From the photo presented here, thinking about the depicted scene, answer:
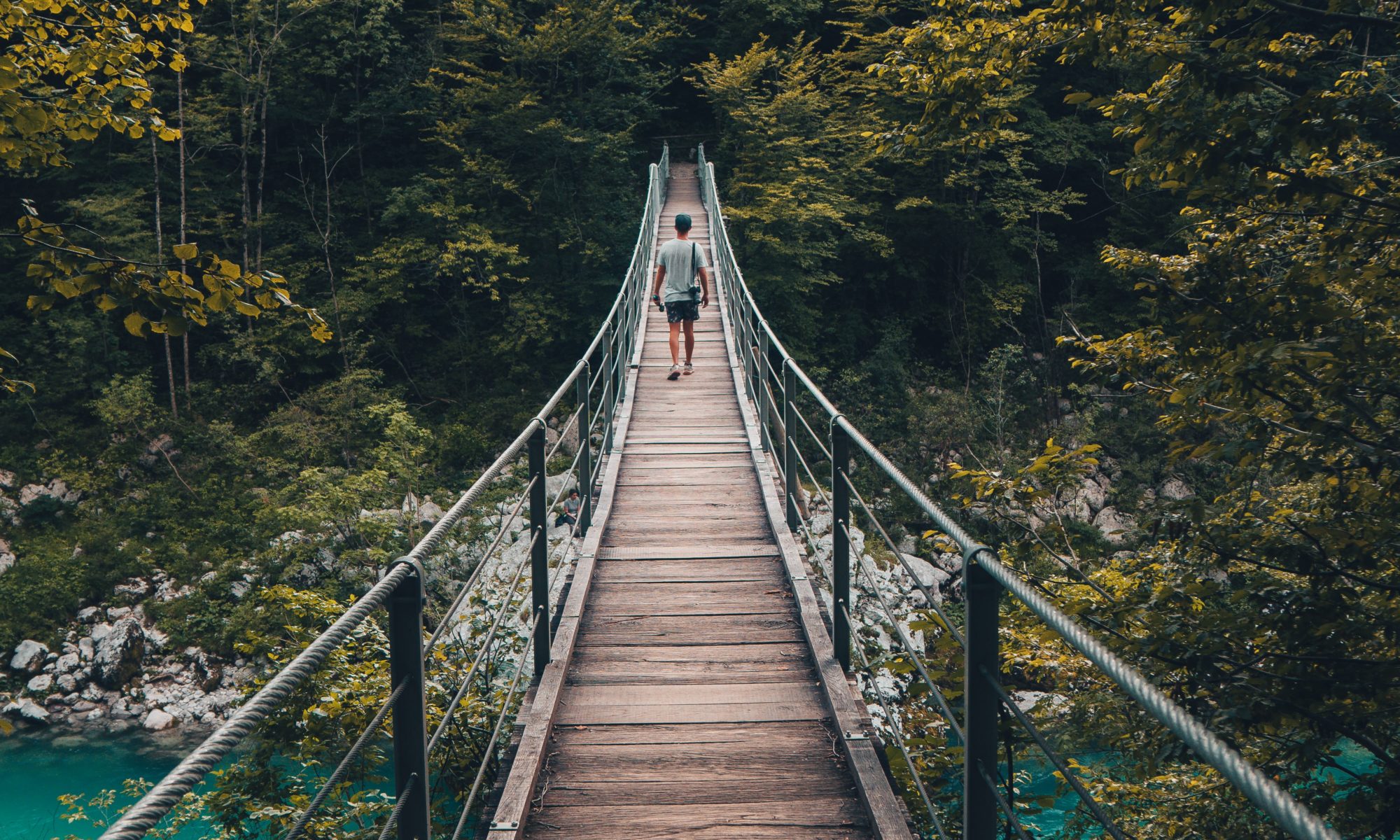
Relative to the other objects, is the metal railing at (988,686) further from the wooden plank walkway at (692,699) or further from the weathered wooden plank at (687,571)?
the weathered wooden plank at (687,571)

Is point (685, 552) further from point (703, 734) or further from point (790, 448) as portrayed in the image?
point (703, 734)

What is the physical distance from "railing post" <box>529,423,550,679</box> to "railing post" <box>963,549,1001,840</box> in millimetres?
2160

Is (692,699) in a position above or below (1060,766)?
below

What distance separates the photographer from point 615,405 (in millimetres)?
9078

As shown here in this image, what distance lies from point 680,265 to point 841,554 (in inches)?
221

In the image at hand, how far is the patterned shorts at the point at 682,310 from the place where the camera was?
Result: 9.22 meters

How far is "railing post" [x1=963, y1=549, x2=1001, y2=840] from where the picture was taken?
2.01 m

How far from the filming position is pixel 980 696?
2035mm

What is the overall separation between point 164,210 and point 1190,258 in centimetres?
2069

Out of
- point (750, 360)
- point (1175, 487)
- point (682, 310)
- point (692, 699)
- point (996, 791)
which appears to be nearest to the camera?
point (996, 791)

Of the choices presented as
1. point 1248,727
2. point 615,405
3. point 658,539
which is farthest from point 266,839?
point 1248,727

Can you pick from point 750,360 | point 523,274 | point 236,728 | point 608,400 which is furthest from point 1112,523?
point 236,728

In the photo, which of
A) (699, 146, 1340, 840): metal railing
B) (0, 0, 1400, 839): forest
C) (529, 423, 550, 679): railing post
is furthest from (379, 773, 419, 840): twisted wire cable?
(0, 0, 1400, 839): forest

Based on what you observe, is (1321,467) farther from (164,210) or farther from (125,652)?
(164,210)
